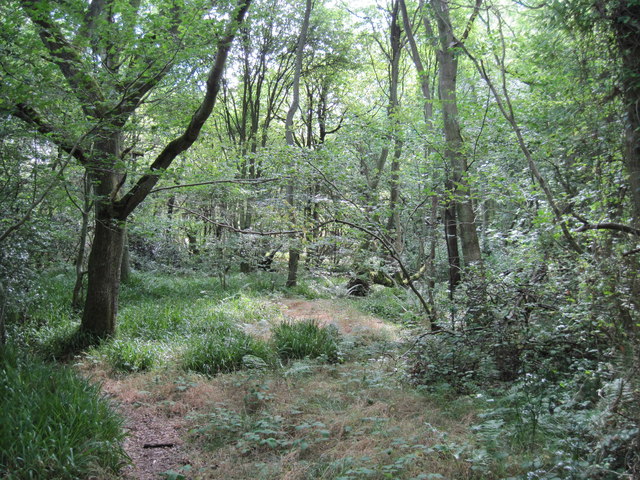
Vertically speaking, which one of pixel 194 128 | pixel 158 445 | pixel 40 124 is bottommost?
pixel 158 445

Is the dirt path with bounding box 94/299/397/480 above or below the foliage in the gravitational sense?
below

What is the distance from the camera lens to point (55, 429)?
3.34 meters

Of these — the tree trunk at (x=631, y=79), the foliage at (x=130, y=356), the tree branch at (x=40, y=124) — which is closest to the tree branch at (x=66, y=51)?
the tree branch at (x=40, y=124)

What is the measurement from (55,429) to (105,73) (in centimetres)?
363

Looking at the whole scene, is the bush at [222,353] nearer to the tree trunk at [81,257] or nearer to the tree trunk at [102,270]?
the tree trunk at [102,270]

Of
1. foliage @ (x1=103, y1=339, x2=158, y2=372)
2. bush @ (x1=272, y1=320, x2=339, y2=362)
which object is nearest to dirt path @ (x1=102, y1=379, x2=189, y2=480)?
foliage @ (x1=103, y1=339, x2=158, y2=372)

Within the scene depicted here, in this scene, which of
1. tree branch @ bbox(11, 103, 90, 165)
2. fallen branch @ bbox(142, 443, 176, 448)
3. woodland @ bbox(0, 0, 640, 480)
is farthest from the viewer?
tree branch @ bbox(11, 103, 90, 165)

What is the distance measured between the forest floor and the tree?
2.36m

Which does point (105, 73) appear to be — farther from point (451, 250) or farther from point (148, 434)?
point (451, 250)

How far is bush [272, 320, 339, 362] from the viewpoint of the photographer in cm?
654

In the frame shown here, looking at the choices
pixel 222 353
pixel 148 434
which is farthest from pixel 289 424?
pixel 222 353

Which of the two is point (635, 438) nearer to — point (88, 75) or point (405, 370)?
point (405, 370)

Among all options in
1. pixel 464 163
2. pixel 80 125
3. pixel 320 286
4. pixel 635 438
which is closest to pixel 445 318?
pixel 464 163

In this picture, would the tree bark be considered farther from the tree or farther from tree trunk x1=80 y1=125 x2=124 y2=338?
the tree
